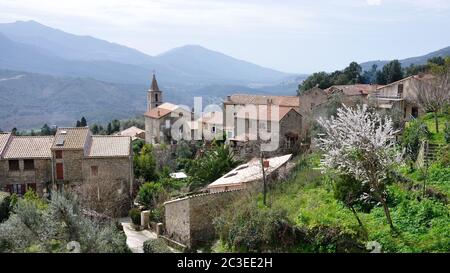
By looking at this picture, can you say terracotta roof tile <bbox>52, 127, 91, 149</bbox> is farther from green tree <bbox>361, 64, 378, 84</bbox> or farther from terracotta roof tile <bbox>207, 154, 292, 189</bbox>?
green tree <bbox>361, 64, 378, 84</bbox>

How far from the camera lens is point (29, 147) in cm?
2634

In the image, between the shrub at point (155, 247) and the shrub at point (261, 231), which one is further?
the shrub at point (155, 247)

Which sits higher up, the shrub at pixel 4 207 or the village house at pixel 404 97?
the village house at pixel 404 97

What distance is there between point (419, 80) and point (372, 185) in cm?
1927

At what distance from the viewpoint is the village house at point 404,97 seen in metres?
29.2

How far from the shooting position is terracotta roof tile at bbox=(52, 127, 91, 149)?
25.6 metres

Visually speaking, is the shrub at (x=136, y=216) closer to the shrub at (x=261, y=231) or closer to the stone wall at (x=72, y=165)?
the stone wall at (x=72, y=165)

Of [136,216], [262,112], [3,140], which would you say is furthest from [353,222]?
[262,112]

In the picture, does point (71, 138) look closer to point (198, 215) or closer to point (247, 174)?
point (247, 174)

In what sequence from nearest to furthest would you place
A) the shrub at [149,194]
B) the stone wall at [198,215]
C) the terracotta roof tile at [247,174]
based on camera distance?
1. the stone wall at [198,215]
2. the terracotta roof tile at [247,174]
3. the shrub at [149,194]

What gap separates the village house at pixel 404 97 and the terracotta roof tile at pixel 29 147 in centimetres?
1922

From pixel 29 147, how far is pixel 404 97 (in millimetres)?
24137

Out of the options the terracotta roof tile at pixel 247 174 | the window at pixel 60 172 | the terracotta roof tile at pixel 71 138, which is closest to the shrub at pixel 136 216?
the terracotta roof tile at pixel 247 174

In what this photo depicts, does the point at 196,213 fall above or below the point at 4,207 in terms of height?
below
